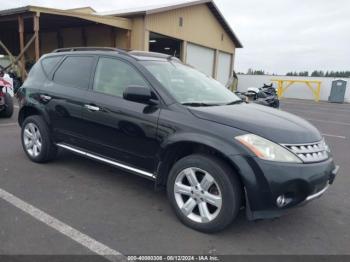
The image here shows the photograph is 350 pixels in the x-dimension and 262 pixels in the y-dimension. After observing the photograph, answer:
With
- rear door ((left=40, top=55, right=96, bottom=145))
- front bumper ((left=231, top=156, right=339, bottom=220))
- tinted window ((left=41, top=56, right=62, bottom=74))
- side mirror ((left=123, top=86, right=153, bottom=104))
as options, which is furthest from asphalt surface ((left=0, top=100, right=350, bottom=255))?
tinted window ((left=41, top=56, right=62, bottom=74))

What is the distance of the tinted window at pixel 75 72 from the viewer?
4.18 meters

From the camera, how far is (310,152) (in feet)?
9.62

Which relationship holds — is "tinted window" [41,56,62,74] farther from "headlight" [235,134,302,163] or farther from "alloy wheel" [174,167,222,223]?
"headlight" [235,134,302,163]

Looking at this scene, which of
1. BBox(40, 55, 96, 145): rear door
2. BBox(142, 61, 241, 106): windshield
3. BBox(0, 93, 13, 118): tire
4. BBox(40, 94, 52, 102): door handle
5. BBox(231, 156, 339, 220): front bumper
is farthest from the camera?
BBox(0, 93, 13, 118): tire

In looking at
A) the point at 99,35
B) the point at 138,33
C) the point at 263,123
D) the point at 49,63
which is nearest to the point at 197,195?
the point at 263,123

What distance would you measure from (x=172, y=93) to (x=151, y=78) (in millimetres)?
307

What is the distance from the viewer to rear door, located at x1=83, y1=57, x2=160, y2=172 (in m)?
3.39

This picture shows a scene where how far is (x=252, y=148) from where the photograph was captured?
9.00 ft

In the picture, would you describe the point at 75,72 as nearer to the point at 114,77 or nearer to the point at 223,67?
the point at 114,77

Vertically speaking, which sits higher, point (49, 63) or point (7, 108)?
point (49, 63)

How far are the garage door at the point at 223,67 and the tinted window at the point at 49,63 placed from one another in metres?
19.0

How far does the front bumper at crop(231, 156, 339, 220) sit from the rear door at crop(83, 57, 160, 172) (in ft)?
3.44

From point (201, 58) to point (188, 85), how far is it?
17.7 m

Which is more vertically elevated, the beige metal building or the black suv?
the beige metal building
